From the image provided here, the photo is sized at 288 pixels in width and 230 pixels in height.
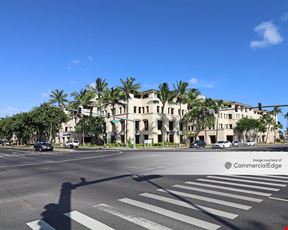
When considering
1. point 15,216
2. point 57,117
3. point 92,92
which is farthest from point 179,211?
point 57,117

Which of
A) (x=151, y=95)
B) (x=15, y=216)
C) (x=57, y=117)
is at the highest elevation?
(x=151, y=95)

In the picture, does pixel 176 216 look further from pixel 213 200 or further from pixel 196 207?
pixel 213 200

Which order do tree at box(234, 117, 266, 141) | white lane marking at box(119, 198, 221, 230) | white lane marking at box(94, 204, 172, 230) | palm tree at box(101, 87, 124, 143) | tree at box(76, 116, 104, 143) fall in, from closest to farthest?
white lane marking at box(94, 204, 172, 230) < white lane marking at box(119, 198, 221, 230) < palm tree at box(101, 87, 124, 143) < tree at box(76, 116, 104, 143) < tree at box(234, 117, 266, 141)

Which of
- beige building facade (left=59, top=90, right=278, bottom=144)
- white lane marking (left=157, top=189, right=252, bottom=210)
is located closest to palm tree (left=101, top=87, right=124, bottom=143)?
Result: beige building facade (left=59, top=90, right=278, bottom=144)

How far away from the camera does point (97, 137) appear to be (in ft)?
259

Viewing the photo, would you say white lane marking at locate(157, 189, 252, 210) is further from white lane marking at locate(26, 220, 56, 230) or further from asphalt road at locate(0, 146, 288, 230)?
white lane marking at locate(26, 220, 56, 230)

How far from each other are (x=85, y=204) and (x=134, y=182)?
4.62 m

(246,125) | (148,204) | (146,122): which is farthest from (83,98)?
(148,204)

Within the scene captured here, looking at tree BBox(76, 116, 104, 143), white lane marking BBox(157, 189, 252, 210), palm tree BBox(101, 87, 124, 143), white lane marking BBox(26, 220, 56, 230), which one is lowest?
white lane marking BBox(26, 220, 56, 230)

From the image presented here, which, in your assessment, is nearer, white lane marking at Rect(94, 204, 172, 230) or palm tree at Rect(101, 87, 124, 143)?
white lane marking at Rect(94, 204, 172, 230)

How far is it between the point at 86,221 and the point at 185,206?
2661mm

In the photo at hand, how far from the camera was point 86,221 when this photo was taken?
693 centimetres

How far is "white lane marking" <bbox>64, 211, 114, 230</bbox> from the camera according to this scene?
645cm

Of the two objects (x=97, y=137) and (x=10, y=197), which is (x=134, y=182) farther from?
(x=97, y=137)
